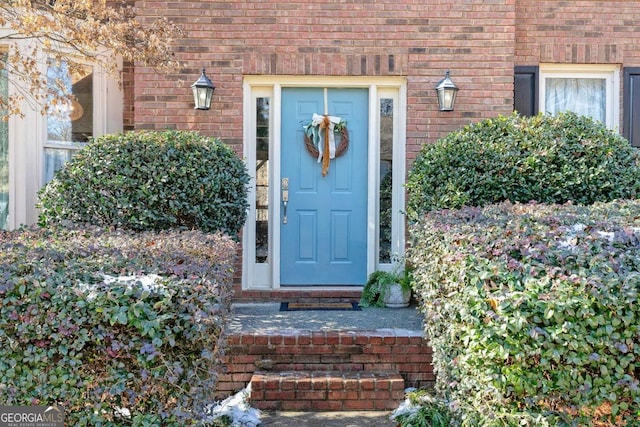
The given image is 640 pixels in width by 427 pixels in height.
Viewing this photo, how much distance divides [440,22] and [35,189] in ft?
15.4

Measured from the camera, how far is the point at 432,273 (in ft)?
11.1

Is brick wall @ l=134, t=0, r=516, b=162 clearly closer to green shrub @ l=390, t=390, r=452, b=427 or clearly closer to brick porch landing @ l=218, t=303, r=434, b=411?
brick porch landing @ l=218, t=303, r=434, b=411

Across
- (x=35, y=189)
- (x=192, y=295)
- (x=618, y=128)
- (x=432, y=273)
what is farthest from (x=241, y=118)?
(x=618, y=128)

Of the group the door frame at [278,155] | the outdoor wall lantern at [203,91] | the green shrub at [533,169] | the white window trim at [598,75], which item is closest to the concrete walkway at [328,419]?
the green shrub at [533,169]

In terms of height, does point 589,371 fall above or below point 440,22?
below

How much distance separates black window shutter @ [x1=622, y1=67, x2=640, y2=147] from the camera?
21.1ft

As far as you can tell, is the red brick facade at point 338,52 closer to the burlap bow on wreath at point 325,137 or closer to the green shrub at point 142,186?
the burlap bow on wreath at point 325,137

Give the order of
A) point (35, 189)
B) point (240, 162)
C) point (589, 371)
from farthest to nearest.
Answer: point (35, 189) → point (240, 162) → point (589, 371)

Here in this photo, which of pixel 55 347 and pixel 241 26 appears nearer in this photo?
pixel 55 347

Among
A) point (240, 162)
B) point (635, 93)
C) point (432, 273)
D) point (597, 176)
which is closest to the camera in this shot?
point (432, 273)

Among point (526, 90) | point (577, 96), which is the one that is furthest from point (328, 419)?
point (577, 96)

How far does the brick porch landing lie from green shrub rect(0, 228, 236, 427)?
1.55m

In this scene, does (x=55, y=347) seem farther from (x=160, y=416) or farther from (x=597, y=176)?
(x=597, y=176)

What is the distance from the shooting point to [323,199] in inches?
243
